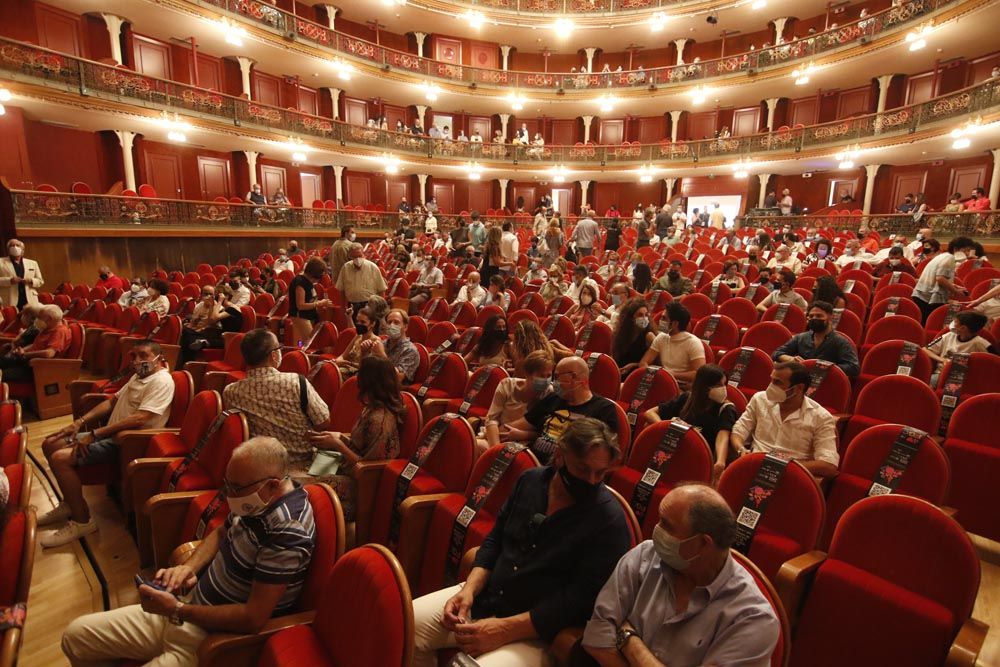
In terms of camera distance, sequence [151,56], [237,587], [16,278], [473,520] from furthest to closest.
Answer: [151,56] → [16,278] → [473,520] → [237,587]

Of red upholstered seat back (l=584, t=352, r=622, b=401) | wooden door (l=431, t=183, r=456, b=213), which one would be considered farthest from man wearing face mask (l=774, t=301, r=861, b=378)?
wooden door (l=431, t=183, r=456, b=213)

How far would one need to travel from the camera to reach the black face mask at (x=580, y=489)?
1.71 meters

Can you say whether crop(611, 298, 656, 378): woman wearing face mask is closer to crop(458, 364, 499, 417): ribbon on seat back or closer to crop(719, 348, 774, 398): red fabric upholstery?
crop(719, 348, 774, 398): red fabric upholstery

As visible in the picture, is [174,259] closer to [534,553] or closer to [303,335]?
[303,335]

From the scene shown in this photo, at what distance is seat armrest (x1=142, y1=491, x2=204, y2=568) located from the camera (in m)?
2.47

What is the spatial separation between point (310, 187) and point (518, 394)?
61.7ft

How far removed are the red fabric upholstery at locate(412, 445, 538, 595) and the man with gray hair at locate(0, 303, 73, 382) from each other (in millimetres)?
5046

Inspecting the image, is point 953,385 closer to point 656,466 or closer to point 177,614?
point 656,466

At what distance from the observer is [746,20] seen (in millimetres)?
18719

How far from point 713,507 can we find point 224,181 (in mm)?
18811

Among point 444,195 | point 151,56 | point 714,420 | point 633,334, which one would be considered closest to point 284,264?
point 633,334

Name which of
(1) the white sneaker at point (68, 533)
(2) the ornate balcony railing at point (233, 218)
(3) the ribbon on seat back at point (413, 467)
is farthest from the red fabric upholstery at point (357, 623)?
(2) the ornate balcony railing at point (233, 218)

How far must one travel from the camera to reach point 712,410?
2.88m

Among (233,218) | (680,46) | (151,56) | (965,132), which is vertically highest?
(680,46)
